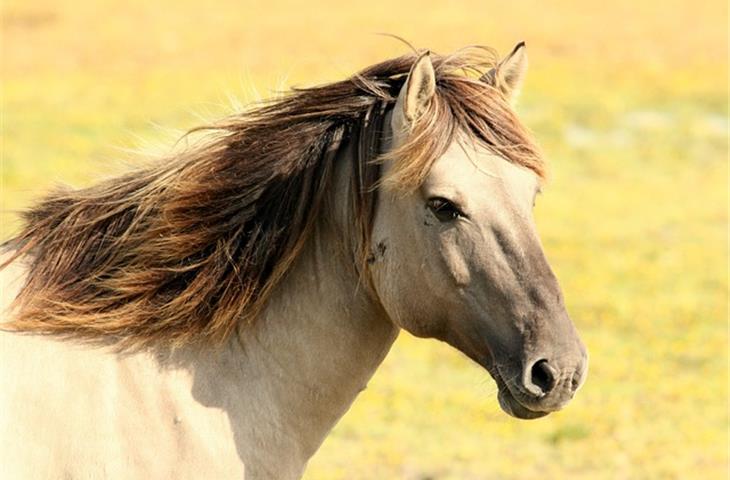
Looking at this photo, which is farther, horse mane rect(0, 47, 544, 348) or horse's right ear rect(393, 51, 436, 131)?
horse mane rect(0, 47, 544, 348)

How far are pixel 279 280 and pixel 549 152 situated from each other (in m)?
16.4

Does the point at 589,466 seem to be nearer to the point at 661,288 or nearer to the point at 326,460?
the point at 326,460

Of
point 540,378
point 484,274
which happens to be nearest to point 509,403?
point 540,378

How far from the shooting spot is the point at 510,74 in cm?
401

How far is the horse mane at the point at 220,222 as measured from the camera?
3.77 metres

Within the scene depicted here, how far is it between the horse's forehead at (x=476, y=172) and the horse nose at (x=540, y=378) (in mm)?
542

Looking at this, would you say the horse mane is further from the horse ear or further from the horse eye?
the horse eye

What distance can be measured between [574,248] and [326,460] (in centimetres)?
776

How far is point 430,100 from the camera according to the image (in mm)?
3678

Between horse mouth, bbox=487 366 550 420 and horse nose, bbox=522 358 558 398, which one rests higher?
horse nose, bbox=522 358 558 398

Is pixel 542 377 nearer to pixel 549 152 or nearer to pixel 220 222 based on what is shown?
pixel 220 222

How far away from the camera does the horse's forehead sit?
3.60 metres

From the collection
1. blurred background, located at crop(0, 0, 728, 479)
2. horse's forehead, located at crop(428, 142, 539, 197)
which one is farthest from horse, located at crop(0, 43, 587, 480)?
blurred background, located at crop(0, 0, 728, 479)

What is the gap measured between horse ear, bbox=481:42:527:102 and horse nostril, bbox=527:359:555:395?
987 millimetres
